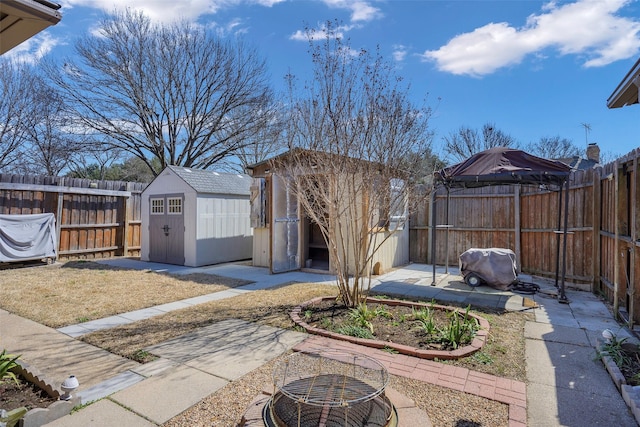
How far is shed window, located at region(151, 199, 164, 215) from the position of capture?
34.6ft

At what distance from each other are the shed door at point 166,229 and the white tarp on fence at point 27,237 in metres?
2.56

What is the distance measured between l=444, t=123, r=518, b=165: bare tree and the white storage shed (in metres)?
18.5

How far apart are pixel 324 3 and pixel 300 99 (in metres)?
1.97

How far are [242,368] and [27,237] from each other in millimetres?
9312

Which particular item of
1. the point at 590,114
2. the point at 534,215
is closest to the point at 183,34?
the point at 534,215

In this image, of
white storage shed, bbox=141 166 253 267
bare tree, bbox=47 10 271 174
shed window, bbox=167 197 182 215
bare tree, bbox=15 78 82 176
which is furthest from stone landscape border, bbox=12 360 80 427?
bare tree, bbox=15 78 82 176

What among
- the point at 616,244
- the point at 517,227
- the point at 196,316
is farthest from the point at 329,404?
the point at 517,227

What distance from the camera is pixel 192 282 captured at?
752cm

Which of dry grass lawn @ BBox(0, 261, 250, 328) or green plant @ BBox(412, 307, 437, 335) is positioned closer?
green plant @ BBox(412, 307, 437, 335)

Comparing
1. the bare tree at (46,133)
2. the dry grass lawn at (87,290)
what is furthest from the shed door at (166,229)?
the bare tree at (46,133)

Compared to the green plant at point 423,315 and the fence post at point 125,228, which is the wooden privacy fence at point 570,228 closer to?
the green plant at point 423,315

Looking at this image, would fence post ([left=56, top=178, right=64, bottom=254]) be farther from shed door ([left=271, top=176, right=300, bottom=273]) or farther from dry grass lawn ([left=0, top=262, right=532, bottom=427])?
shed door ([left=271, top=176, right=300, bottom=273])

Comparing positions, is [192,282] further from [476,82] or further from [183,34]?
[183,34]

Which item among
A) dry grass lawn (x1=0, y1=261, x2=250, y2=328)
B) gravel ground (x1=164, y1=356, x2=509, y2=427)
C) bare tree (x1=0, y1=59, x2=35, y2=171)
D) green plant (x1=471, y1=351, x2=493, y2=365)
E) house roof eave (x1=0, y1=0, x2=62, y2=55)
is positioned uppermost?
bare tree (x1=0, y1=59, x2=35, y2=171)
